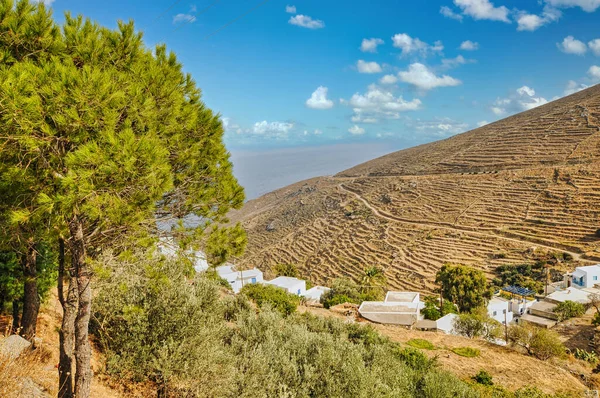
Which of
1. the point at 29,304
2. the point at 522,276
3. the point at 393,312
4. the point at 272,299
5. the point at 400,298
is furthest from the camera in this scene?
the point at 522,276

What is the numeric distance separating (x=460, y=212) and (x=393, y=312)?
3451 centimetres

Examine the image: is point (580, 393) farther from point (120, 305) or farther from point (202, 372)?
point (120, 305)

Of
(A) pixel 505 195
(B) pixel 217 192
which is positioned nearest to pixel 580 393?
(B) pixel 217 192

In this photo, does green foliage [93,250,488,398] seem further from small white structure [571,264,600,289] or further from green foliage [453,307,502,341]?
small white structure [571,264,600,289]

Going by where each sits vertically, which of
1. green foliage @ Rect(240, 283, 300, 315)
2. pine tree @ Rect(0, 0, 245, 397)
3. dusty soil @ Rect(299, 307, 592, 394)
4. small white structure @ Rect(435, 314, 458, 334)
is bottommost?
small white structure @ Rect(435, 314, 458, 334)

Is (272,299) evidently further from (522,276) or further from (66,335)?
(522,276)

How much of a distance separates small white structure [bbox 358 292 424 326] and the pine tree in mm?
16593

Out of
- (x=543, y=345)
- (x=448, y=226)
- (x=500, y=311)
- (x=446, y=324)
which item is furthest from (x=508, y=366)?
(x=448, y=226)

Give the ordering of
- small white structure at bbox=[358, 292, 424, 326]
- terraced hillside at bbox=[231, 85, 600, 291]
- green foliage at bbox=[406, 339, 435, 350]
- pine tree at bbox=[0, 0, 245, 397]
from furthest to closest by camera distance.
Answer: terraced hillside at bbox=[231, 85, 600, 291] → small white structure at bbox=[358, 292, 424, 326] → green foliage at bbox=[406, 339, 435, 350] → pine tree at bbox=[0, 0, 245, 397]

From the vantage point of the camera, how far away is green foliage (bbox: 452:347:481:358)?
13195 millimetres

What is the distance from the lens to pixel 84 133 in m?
3.90

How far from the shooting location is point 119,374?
20.3 feet

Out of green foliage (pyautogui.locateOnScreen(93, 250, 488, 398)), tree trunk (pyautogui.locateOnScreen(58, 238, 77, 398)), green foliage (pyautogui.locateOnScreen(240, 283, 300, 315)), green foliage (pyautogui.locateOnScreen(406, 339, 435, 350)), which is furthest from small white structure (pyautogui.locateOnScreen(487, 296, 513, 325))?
tree trunk (pyautogui.locateOnScreen(58, 238, 77, 398))

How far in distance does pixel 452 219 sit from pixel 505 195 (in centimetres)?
915
